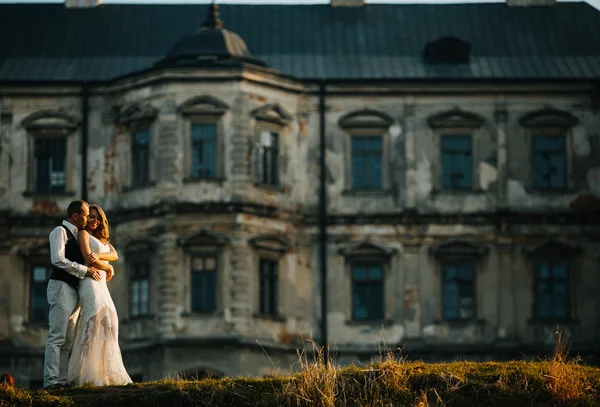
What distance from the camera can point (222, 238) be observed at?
51.5 meters

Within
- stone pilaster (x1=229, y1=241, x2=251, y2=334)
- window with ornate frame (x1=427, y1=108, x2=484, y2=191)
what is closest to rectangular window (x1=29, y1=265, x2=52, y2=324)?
stone pilaster (x1=229, y1=241, x2=251, y2=334)

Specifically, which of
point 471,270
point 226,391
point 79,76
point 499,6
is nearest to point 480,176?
point 471,270

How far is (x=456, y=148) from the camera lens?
179 ft

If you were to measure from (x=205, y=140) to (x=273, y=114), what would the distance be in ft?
7.40

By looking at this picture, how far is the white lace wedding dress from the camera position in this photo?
2522 centimetres

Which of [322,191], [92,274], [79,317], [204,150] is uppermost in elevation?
[204,150]

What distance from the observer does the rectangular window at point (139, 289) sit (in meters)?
52.0

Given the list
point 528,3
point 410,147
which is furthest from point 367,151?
point 528,3

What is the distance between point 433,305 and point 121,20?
13610 mm

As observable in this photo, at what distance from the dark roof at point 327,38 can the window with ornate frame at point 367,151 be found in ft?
4.55

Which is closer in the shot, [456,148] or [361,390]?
[361,390]

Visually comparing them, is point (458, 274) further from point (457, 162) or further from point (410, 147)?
point (410, 147)

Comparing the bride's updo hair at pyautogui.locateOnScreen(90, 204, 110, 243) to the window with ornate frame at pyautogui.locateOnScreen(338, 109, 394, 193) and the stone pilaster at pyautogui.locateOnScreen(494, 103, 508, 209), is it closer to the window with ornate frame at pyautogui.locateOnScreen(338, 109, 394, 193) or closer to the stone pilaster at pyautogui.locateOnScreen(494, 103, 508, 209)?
the window with ornate frame at pyautogui.locateOnScreen(338, 109, 394, 193)

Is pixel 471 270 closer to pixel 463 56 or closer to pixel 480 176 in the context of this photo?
pixel 480 176
